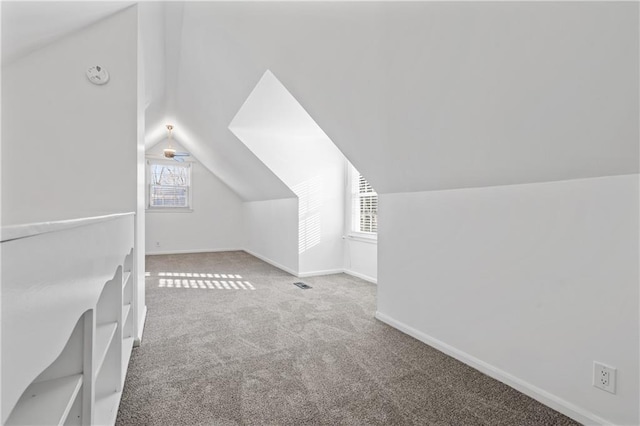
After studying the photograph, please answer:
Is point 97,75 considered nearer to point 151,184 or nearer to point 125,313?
point 125,313

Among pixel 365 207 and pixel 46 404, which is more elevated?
pixel 365 207

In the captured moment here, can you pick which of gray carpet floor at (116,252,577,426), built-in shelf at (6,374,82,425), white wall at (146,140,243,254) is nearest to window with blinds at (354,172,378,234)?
gray carpet floor at (116,252,577,426)

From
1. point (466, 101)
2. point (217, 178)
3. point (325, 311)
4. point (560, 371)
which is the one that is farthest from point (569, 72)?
point (217, 178)

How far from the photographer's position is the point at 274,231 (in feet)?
20.5

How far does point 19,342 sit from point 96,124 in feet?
7.84

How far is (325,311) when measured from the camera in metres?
3.41

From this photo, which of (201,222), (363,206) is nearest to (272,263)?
(363,206)

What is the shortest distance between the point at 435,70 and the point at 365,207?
10.7 feet

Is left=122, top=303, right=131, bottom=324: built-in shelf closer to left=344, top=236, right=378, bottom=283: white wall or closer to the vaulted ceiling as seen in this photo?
the vaulted ceiling

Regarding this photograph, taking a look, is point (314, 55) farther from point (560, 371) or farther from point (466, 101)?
point (560, 371)

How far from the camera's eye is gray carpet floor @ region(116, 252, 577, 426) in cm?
173

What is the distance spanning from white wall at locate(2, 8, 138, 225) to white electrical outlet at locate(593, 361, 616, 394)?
3.06 m

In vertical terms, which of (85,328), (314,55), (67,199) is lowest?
(85,328)

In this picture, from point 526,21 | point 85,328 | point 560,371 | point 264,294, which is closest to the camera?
point 85,328
